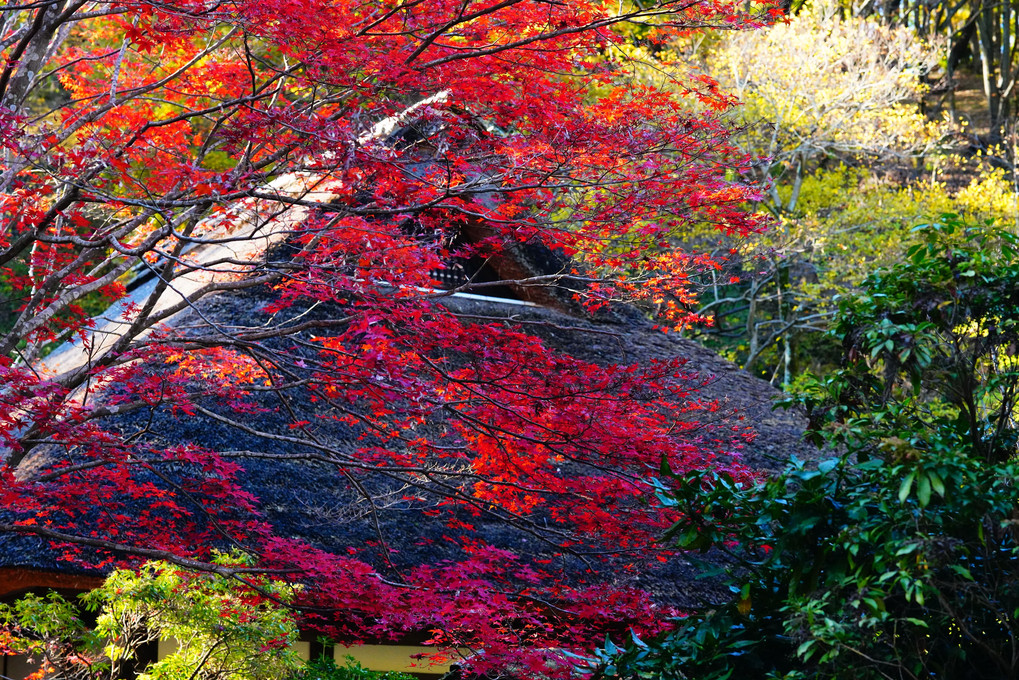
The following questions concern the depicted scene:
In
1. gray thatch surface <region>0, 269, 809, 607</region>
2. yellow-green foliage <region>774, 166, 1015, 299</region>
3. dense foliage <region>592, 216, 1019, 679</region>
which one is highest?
dense foliage <region>592, 216, 1019, 679</region>

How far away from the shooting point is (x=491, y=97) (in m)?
5.86

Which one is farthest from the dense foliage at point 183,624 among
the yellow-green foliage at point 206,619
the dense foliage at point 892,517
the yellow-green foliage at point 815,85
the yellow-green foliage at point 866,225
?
the yellow-green foliage at point 815,85

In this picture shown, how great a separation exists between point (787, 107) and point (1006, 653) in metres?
13.3

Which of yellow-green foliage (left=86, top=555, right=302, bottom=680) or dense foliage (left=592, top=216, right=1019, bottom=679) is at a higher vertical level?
dense foliage (left=592, top=216, right=1019, bottom=679)

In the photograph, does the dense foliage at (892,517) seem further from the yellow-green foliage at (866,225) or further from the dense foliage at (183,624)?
the yellow-green foliage at (866,225)

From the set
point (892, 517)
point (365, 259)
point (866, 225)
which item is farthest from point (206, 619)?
point (866, 225)

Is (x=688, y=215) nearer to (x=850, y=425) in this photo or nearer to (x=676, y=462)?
(x=676, y=462)

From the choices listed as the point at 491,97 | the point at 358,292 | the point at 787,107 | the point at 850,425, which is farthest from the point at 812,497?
the point at 787,107

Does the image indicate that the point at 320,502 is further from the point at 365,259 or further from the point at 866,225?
the point at 866,225

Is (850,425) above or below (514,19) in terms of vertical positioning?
below

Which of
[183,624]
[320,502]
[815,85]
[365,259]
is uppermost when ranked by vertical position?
[365,259]

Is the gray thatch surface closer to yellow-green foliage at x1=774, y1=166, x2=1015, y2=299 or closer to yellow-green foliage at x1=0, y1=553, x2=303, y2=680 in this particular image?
yellow-green foliage at x1=0, y1=553, x2=303, y2=680

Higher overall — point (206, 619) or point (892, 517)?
point (892, 517)

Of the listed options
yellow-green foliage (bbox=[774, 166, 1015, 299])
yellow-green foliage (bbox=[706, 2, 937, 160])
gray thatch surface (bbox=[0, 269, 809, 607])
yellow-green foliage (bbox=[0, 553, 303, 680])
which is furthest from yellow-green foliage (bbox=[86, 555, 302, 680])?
yellow-green foliage (bbox=[706, 2, 937, 160])
